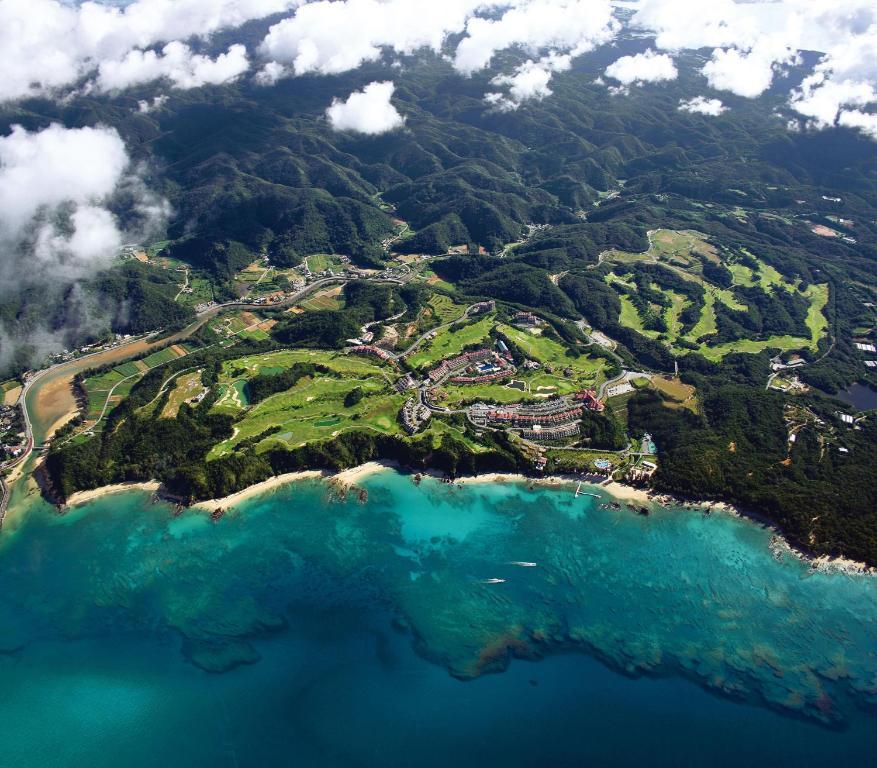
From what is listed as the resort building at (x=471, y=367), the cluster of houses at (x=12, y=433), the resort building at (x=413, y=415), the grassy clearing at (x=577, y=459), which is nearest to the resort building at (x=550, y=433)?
the grassy clearing at (x=577, y=459)

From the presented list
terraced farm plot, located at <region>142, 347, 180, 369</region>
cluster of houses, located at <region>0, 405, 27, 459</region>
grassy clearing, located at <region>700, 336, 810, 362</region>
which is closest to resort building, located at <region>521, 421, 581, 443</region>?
grassy clearing, located at <region>700, 336, 810, 362</region>

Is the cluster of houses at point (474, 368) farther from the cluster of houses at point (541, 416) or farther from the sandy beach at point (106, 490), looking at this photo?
the sandy beach at point (106, 490)

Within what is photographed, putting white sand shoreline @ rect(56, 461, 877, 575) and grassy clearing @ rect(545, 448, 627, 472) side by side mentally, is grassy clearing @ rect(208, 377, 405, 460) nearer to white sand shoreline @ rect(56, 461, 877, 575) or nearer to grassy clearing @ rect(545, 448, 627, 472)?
white sand shoreline @ rect(56, 461, 877, 575)

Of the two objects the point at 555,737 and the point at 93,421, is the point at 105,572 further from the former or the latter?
the point at 555,737

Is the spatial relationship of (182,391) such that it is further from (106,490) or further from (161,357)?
(161,357)

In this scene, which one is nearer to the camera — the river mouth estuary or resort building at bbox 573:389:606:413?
the river mouth estuary

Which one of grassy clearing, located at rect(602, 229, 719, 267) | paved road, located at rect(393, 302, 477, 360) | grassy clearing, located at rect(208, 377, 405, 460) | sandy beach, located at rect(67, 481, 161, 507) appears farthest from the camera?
grassy clearing, located at rect(602, 229, 719, 267)
